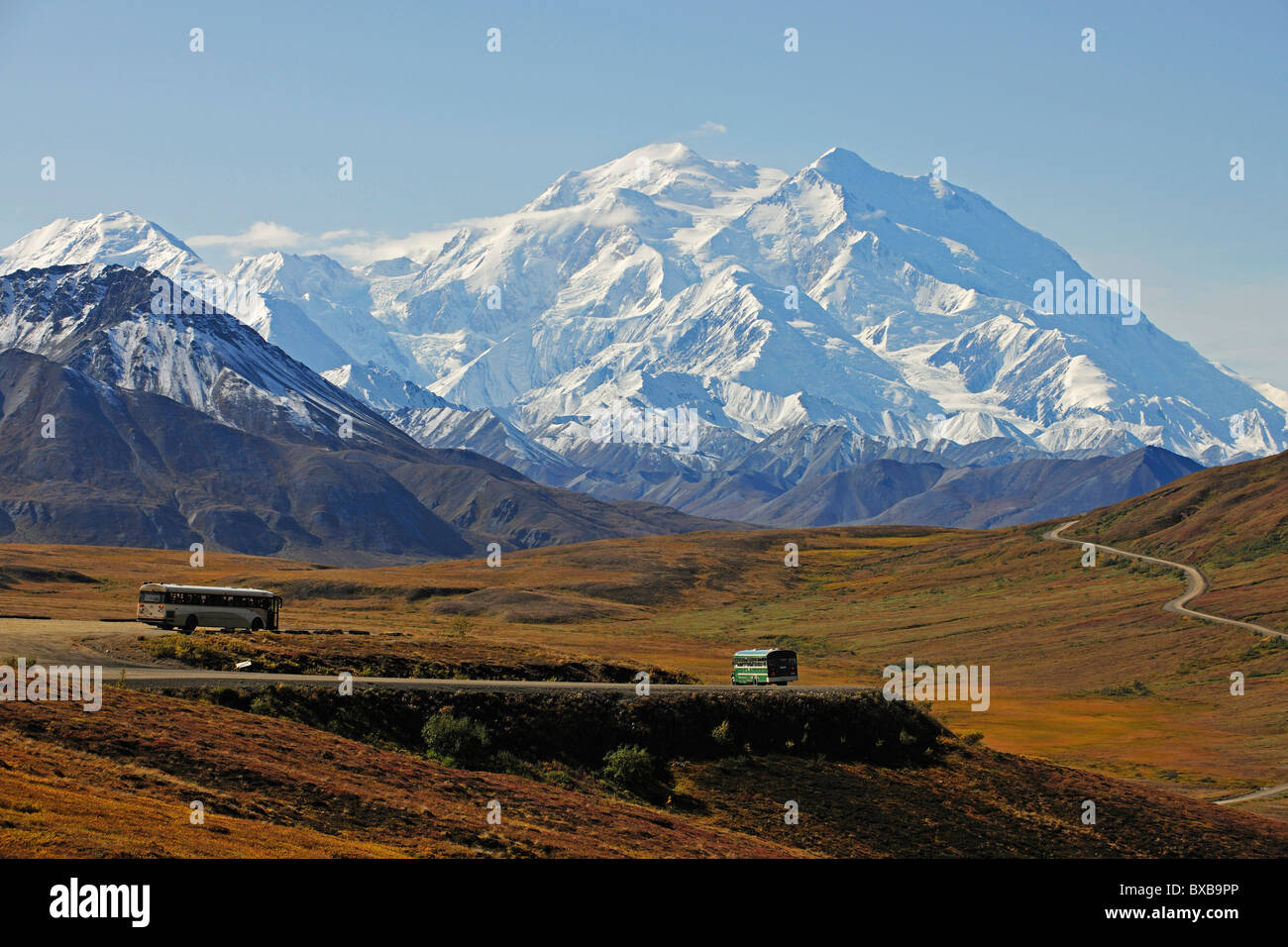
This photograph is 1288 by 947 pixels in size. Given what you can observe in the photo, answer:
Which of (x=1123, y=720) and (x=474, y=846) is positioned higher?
(x=474, y=846)

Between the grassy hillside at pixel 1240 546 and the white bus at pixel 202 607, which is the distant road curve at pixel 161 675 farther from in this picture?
the grassy hillside at pixel 1240 546

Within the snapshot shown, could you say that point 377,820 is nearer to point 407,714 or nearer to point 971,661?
point 407,714

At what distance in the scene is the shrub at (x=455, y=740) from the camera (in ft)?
154

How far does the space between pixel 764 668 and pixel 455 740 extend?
2564cm

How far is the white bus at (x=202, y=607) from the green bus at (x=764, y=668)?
25023 mm

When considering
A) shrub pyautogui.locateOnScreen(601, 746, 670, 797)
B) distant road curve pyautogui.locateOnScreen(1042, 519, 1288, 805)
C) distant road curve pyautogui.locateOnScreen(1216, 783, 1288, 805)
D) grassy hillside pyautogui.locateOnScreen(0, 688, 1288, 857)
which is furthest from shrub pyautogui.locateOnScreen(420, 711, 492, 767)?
distant road curve pyautogui.locateOnScreen(1042, 519, 1288, 805)

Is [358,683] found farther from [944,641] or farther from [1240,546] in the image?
[1240,546]

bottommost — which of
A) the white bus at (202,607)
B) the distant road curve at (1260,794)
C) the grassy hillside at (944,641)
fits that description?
the distant road curve at (1260,794)

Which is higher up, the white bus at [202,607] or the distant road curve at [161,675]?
the white bus at [202,607]

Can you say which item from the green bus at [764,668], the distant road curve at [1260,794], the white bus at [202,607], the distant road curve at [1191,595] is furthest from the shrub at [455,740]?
the distant road curve at [1191,595]

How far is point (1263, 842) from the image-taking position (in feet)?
181

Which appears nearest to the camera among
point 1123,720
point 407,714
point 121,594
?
point 407,714

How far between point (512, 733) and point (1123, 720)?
226ft

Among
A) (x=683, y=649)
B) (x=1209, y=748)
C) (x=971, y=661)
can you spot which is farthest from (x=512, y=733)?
(x=971, y=661)
